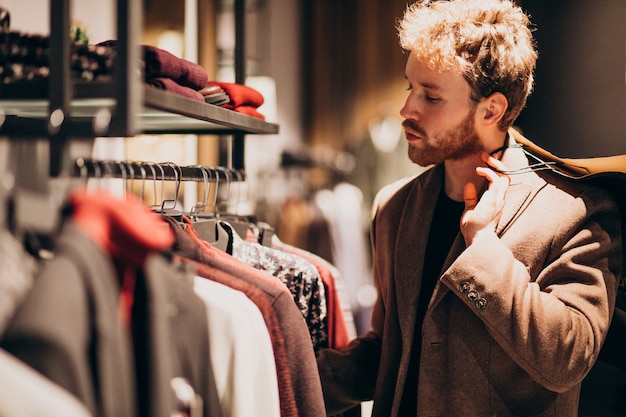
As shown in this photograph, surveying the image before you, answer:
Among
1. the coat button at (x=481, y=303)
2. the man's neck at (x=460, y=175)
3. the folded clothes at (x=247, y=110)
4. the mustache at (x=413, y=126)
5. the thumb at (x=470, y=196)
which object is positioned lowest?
the coat button at (x=481, y=303)

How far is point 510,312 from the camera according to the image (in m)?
1.54

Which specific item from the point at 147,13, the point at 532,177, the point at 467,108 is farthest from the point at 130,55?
the point at 147,13

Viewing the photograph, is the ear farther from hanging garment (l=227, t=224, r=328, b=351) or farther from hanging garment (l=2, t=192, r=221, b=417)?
hanging garment (l=2, t=192, r=221, b=417)

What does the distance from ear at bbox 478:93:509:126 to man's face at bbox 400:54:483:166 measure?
0.03 meters

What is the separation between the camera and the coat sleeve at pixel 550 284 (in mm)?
1537

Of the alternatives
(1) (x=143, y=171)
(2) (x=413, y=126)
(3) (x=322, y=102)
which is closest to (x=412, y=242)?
(2) (x=413, y=126)

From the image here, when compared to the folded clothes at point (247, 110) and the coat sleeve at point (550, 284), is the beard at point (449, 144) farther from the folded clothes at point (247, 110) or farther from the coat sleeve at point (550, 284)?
the folded clothes at point (247, 110)

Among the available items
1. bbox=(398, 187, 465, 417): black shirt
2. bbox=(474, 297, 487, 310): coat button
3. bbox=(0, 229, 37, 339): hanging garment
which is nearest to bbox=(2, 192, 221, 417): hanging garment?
bbox=(0, 229, 37, 339): hanging garment

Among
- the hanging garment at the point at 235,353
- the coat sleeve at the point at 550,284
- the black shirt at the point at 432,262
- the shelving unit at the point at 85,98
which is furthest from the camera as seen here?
the black shirt at the point at 432,262

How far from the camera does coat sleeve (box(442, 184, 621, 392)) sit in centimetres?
154

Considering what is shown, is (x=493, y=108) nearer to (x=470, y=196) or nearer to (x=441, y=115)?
(x=441, y=115)

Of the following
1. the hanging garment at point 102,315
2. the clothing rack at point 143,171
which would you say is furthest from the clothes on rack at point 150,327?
the clothing rack at point 143,171

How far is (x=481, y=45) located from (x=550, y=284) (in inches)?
25.5

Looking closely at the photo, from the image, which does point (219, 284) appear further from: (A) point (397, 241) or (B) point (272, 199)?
(B) point (272, 199)
